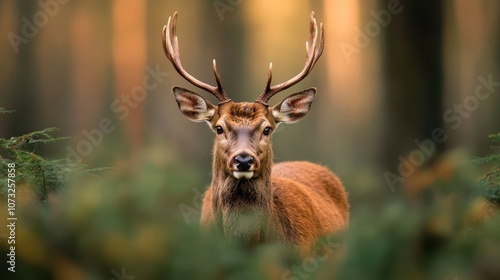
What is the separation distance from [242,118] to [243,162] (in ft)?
1.47

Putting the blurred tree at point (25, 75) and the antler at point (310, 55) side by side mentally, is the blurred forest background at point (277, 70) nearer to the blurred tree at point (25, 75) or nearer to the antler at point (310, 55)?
the blurred tree at point (25, 75)

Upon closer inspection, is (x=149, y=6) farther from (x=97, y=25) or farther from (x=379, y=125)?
(x=379, y=125)

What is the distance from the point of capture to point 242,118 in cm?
491

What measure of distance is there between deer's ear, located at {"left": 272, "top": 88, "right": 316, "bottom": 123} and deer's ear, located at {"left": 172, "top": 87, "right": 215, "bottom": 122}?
455 mm

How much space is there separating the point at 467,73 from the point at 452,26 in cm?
86

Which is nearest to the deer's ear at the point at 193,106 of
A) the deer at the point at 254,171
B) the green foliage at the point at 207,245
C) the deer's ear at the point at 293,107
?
the deer at the point at 254,171

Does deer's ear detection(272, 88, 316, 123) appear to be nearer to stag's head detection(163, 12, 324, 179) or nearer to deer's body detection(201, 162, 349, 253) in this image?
stag's head detection(163, 12, 324, 179)

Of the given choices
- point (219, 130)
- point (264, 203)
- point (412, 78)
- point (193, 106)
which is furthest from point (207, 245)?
point (412, 78)

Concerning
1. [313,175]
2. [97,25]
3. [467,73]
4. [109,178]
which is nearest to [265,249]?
[109,178]

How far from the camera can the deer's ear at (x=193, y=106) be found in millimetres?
5230

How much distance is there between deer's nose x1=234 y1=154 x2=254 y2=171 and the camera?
4.54 meters

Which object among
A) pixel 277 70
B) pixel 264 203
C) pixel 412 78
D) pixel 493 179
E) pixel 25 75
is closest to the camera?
pixel 493 179

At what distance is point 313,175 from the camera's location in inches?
260

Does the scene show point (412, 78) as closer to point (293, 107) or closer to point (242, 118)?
point (293, 107)
